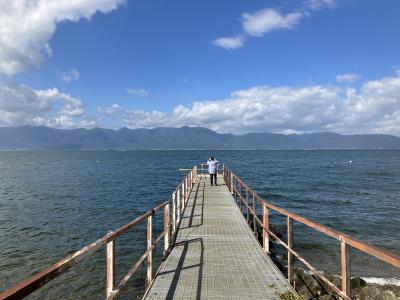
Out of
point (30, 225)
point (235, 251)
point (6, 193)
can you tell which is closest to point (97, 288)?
point (235, 251)

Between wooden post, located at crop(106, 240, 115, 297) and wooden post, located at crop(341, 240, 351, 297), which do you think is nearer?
wooden post, located at crop(341, 240, 351, 297)

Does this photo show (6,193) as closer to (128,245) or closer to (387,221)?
(128,245)

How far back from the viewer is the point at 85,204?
80.1 feet

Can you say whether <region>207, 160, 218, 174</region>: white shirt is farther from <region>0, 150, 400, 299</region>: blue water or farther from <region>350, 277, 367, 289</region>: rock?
<region>350, 277, 367, 289</region>: rock

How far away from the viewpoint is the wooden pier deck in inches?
212

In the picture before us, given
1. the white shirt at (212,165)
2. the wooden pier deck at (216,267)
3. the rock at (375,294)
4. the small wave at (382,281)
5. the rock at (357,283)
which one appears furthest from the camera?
the white shirt at (212,165)

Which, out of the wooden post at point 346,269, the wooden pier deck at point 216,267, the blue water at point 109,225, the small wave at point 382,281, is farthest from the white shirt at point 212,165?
the wooden post at point 346,269

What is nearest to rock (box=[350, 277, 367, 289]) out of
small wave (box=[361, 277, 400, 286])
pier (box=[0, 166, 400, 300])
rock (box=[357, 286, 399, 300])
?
rock (box=[357, 286, 399, 300])

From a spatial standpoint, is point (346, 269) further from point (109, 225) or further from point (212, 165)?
point (109, 225)

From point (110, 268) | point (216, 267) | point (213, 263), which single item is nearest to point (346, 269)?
point (110, 268)

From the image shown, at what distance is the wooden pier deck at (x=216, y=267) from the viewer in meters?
5.39

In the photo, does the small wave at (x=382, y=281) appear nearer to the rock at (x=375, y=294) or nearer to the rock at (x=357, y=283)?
the rock at (x=357, y=283)

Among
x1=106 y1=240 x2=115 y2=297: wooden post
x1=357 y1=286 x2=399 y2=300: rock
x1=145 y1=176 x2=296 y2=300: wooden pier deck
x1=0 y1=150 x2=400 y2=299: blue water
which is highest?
x1=106 y1=240 x2=115 y2=297: wooden post

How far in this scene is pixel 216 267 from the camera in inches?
261
